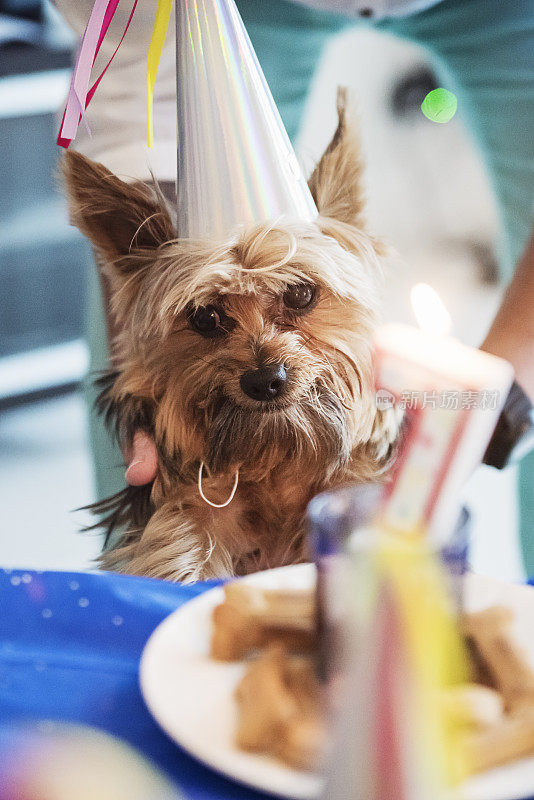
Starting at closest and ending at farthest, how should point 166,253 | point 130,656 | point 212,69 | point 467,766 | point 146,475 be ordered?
point 467,766
point 130,656
point 212,69
point 166,253
point 146,475

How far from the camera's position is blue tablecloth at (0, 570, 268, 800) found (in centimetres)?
48

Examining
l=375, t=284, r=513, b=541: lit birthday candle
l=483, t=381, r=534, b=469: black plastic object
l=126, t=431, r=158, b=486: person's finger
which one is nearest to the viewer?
l=375, t=284, r=513, b=541: lit birthday candle

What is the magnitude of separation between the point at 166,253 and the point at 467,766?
73 centimetres

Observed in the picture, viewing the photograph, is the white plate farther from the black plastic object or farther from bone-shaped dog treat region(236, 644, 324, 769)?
the black plastic object

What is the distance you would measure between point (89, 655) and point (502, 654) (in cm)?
28

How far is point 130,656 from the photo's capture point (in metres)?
0.59

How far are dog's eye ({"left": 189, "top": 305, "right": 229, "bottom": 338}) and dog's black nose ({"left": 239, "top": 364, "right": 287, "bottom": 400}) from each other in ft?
0.31

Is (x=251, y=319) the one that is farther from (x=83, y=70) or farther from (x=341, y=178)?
(x=83, y=70)

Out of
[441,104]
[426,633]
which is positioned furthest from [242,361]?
[441,104]

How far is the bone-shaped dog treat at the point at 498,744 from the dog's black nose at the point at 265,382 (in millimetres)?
539

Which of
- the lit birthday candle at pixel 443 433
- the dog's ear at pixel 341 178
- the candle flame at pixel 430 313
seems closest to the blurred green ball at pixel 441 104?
the dog's ear at pixel 341 178

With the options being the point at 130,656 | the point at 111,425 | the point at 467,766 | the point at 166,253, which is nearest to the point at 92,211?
the point at 166,253

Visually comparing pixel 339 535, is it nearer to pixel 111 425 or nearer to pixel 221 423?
pixel 221 423

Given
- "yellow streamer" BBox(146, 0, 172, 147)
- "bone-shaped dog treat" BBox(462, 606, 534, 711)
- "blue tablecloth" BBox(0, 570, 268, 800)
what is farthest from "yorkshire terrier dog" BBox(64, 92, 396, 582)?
"bone-shaped dog treat" BBox(462, 606, 534, 711)
